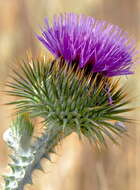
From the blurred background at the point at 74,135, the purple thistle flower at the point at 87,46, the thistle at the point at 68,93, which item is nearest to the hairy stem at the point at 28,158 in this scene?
the thistle at the point at 68,93

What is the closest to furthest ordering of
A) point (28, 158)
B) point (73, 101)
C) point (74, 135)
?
point (28, 158) < point (73, 101) < point (74, 135)

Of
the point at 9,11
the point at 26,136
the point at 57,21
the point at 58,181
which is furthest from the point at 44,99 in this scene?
the point at 9,11

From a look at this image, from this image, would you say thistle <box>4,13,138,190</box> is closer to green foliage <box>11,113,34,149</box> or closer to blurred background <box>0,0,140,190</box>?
green foliage <box>11,113,34,149</box>

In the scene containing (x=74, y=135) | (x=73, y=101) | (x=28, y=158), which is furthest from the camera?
(x=74, y=135)

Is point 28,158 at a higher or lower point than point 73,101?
lower

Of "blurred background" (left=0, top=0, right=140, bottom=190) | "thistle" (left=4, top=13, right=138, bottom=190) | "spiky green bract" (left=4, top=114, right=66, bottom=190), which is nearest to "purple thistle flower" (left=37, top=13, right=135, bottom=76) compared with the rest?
"thistle" (left=4, top=13, right=138, bottom=190)

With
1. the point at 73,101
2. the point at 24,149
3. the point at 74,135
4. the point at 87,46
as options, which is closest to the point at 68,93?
the point at 73,101

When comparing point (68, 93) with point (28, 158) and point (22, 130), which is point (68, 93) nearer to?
point (22, 130)
